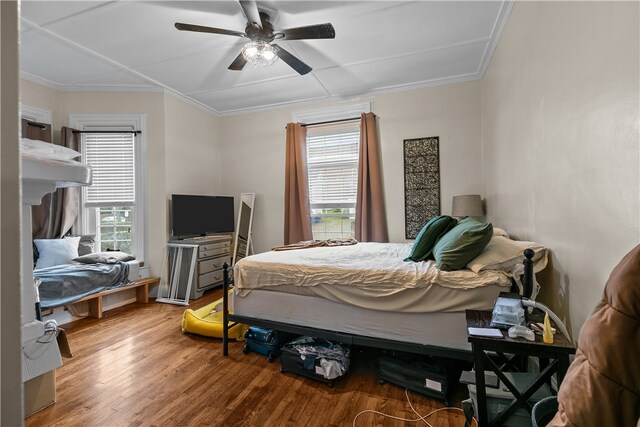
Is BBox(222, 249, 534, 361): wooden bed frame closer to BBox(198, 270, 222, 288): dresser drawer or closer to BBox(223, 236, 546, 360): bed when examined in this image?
BBox(223, 236, 546, 360): bed

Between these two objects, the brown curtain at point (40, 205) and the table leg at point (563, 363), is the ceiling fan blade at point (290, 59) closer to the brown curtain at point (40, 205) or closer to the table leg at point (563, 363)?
the table leg at point (563, 363)

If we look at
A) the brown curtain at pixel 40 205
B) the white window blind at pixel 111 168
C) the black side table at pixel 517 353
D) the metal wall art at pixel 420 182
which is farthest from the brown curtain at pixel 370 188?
the brown curtain at pixel 40 205

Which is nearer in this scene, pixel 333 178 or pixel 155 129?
pixel 155 129

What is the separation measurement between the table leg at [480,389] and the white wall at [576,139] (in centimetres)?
59

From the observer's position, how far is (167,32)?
274 cm

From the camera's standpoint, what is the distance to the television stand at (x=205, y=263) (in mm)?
3852

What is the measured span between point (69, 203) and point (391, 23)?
4259mm

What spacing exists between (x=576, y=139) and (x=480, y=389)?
124 cm

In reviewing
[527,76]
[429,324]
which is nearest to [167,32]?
[527,76]

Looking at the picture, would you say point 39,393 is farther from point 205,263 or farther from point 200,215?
point 200,215

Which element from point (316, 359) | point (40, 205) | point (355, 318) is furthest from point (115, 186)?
point (355, 318)

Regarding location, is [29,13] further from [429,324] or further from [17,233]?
[429,324]

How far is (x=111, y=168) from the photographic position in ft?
12.8

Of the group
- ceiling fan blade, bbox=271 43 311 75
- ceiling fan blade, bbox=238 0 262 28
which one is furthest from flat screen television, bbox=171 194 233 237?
ceiling fan blade, bbox=238 0 262 28
